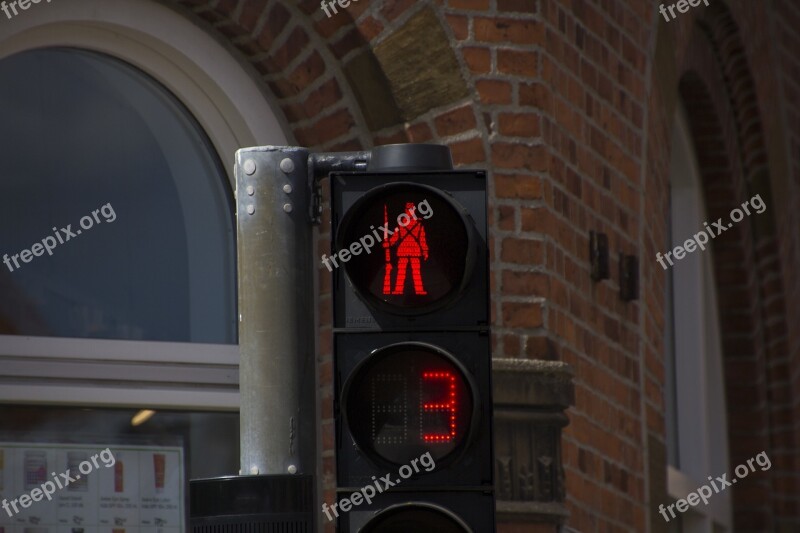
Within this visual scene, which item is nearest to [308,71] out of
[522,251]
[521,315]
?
[522,251]

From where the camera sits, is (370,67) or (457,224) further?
(370,67)

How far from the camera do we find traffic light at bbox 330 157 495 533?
3018 mm

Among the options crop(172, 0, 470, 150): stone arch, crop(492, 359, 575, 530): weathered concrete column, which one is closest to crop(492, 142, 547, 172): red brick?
crop(172, 0, 470, 150): stone arch

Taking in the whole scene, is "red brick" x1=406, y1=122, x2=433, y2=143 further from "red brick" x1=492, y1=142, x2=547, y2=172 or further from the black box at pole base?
the black box at pole base

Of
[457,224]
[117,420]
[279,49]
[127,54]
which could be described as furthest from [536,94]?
[457,224]

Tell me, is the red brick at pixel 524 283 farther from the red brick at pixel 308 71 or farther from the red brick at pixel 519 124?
the red brick at pixel 308 71

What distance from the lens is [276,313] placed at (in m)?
3.28

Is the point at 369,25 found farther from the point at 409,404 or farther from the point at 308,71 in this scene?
the point at 409,404

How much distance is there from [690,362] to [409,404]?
5.13 meters

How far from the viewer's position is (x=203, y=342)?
5074 mm

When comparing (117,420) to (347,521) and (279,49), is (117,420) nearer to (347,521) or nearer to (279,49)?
(279,49)

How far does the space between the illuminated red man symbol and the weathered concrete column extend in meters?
1.77

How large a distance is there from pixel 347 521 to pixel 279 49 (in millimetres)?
2444

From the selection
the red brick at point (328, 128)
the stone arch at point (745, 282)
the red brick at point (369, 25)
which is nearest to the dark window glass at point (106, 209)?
the red brick at point (328, 128)
